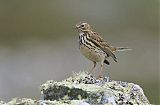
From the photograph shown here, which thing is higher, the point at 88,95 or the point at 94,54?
the point at 94,54

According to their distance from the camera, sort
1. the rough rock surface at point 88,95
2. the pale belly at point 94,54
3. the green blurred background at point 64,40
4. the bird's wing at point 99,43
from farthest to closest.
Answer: the green blurred background at point 64,40
the bird's wing at point 99,43
the pale belly at point 94,54
the rough rock surface at point 88,95

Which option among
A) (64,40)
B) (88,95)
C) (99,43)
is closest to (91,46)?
(99,43)

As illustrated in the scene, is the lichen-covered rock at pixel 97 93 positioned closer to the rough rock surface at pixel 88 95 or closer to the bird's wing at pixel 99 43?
the rough rock surface at pixel 88 95

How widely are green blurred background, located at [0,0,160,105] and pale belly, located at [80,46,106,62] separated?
5742mm

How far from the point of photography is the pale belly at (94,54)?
831cm

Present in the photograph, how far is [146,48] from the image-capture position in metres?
20.8

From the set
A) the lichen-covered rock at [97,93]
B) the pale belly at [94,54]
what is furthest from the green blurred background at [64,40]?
the lichen-covered rock at [97,93]

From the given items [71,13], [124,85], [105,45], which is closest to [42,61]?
[71,13]

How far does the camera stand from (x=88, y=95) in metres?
4.95

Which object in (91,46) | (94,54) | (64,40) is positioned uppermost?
(64,40)

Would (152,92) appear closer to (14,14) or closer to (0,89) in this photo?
(0,89)

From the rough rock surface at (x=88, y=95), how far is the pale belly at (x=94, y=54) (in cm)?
265

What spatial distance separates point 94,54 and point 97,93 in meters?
3.45

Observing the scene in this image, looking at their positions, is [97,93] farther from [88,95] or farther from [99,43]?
[99,43]
